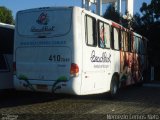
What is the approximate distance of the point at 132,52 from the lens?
65.4 ft

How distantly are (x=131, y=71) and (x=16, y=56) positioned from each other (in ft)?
23.1

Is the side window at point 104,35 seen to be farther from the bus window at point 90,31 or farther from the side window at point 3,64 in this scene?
the side window at point 3,64

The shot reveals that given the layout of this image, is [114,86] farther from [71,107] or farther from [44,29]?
[44,29]

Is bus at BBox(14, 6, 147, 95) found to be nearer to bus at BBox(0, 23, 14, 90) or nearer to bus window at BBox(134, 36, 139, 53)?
bus at BBox(0, 23, 14, 90)

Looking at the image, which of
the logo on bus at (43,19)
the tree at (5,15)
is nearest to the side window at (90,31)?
the logo on bus at (43,19)

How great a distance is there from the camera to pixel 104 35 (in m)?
15.3

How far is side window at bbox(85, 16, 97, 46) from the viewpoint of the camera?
1383 centimetres

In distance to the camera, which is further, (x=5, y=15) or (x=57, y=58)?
(x=5, y=15)

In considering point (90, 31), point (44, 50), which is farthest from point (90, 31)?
point (44, 50)

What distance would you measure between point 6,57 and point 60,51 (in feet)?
8.47

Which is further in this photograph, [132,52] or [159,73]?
[159,73]

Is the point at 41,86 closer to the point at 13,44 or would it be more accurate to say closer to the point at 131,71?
the point at 13,44

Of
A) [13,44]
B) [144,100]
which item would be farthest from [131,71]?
[13,44]

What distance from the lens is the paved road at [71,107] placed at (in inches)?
467
